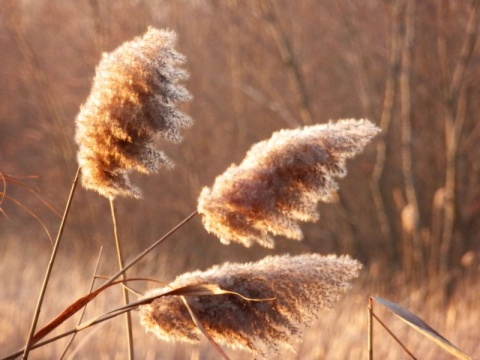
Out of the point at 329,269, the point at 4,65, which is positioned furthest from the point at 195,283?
the point at 4,65

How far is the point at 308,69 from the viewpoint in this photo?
9555mm

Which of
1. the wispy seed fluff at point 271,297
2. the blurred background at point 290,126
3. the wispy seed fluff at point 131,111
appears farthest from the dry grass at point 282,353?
the wispy seed fluff at point 271,297

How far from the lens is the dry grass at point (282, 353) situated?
3910mm

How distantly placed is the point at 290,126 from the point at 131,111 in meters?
6.55

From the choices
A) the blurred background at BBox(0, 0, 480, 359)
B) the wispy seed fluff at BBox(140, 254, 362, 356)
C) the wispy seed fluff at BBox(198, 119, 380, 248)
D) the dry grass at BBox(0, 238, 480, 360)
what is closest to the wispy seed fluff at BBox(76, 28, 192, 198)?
the wispy seed fluff at BBox(198, 119, 380, 248)

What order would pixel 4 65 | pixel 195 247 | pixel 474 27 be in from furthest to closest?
pixel 4 65, pixel 195 247, pixel 474 27

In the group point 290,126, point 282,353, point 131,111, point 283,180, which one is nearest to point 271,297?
point 283,180

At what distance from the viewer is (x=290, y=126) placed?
8.09 metres

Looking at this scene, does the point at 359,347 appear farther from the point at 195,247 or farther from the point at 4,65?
the point at 4,65

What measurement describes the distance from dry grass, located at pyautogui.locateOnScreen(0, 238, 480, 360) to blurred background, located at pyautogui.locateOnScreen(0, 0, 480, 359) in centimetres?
4

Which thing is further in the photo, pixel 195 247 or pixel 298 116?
pixel 195 247

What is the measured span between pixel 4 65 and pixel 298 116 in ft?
14.7

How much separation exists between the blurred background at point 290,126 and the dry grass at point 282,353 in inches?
1.6

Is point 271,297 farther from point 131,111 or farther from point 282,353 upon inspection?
point 282,353
